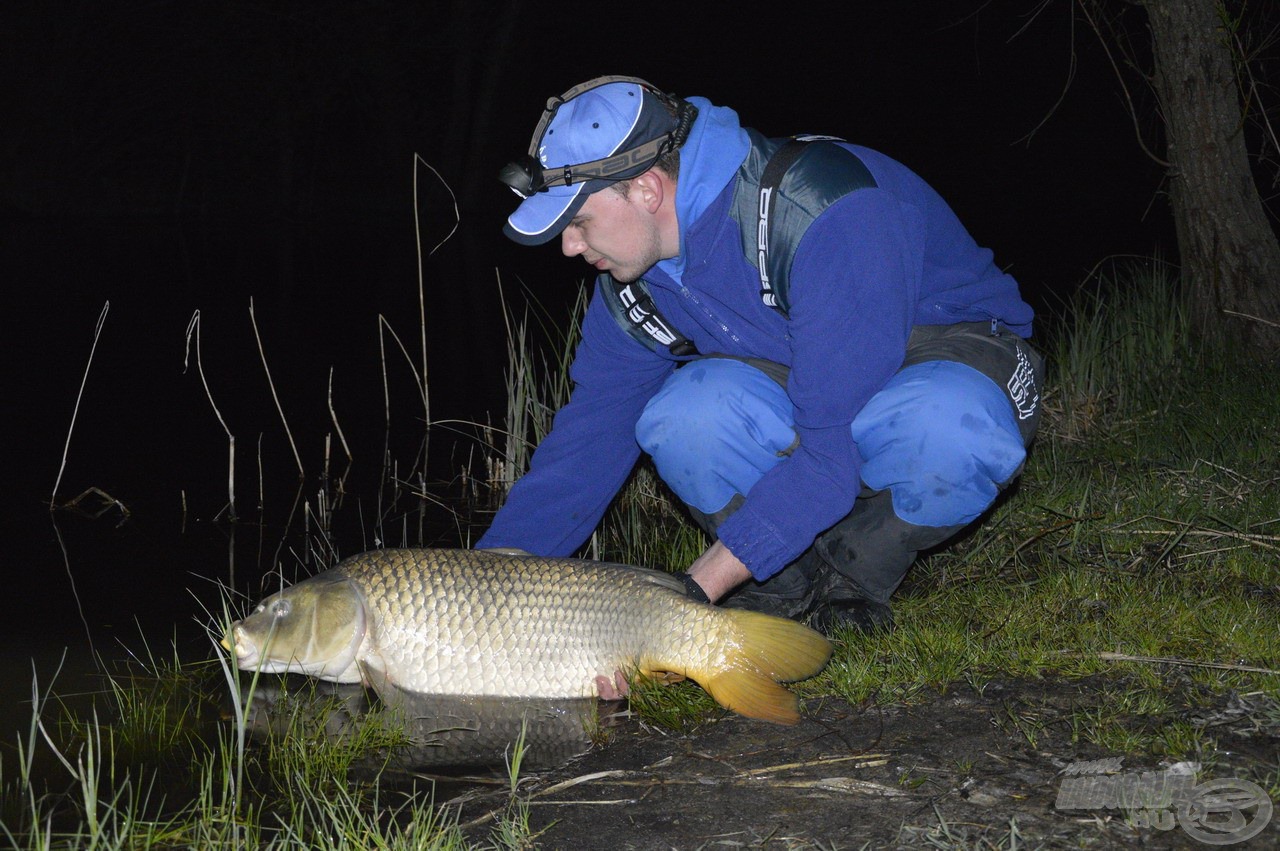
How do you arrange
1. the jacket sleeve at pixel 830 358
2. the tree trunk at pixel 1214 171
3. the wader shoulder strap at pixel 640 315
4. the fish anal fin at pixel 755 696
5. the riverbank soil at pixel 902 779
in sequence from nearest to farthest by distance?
the riverbank soil at pixel 902 779
the fish anal fin at pixel 755 696
the jacket sleeve at pixel 830 358
the wader shoulder strap at pixel 640 315
the tree trunk at pixel 1214 171

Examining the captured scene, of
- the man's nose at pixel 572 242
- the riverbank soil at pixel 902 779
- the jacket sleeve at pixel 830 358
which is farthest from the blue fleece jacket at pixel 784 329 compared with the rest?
the riverbank soil at pixel 902 779

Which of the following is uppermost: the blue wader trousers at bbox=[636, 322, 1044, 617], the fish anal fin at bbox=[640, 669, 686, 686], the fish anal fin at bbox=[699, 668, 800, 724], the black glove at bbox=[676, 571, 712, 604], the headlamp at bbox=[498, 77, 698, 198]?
the headlamp at bbox=[498, 77, 698, 198]

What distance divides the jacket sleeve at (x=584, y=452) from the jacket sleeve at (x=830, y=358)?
709mm

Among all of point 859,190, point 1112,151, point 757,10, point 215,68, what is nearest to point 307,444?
Result: point 859,190

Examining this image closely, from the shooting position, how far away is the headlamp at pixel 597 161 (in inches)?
106


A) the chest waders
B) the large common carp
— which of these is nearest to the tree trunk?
the chest waders

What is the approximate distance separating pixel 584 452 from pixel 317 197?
2049cm

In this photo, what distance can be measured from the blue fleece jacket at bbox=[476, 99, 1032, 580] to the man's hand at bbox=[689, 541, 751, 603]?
0.04 metres

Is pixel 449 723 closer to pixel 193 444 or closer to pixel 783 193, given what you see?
pixel 783 193

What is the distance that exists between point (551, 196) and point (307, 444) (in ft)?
12.9

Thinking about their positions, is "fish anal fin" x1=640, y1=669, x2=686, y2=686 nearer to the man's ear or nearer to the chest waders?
the chest waders

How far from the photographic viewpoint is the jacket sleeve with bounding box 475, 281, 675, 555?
328 cm

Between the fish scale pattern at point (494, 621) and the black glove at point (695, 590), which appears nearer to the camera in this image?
the black glove at point (695, 590)

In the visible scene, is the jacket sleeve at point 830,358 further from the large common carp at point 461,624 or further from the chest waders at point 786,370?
the large common carp at point 461,624
